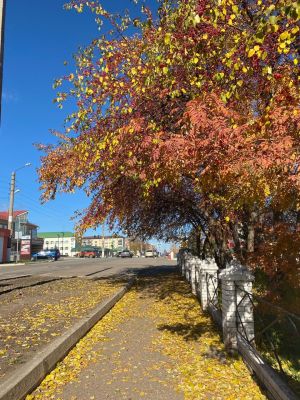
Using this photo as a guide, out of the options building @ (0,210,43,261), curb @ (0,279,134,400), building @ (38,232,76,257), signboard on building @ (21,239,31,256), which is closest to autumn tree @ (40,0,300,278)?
curb @ (0,279,134,400)

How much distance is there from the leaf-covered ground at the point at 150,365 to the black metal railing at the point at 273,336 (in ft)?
1.97

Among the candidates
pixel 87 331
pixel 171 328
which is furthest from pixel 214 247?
pixel 87 331

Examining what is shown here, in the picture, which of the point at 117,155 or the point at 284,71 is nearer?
the point at 284,71

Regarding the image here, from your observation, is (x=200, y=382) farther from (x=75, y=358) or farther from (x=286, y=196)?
(x=286, y=196)

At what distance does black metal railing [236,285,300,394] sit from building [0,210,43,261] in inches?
1840

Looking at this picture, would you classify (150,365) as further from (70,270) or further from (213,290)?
(70,270)

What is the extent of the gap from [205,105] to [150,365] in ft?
14.3

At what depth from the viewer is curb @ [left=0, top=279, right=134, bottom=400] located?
510cm

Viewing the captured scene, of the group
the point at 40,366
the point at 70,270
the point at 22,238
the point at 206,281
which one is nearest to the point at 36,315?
the point at 206,281

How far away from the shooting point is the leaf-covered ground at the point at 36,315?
715 cm

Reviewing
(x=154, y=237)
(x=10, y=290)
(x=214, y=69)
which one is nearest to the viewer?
(x=214, y=69)

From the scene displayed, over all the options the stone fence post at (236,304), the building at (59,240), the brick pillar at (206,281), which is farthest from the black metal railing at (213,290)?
the building at (59,240)

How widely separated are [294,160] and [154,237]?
2177cm

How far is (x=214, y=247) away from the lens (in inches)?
677
